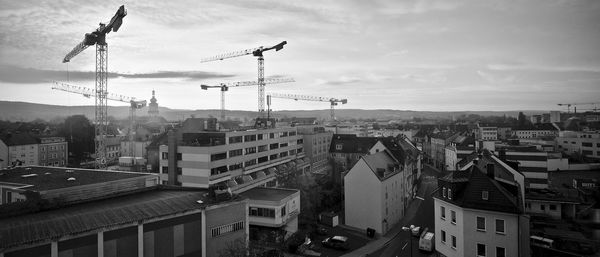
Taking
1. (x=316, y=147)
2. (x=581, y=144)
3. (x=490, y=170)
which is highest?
(x=490, y=170)

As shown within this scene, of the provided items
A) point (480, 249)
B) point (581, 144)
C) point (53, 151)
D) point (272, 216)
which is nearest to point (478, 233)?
point (480, 249)

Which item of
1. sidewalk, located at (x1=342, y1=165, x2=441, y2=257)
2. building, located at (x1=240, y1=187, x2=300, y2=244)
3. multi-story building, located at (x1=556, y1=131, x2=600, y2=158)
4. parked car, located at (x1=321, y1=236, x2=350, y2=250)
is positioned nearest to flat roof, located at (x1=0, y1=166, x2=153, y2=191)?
building, located at (x1=240, y1=187, x2=300, y2=244)

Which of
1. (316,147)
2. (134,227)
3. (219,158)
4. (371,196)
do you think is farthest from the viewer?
(316,147)

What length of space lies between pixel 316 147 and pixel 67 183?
4819 centimetres

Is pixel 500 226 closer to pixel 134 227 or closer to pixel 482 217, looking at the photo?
pixel 482 217

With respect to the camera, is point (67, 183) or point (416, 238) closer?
→ point (67, 183)

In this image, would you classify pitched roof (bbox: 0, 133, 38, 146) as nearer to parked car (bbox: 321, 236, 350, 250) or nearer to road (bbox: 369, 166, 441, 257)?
parked car (bbox: 321, 236, 350, 250)

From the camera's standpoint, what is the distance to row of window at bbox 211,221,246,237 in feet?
83.0

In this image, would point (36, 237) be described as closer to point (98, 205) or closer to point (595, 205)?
point (98, 205)

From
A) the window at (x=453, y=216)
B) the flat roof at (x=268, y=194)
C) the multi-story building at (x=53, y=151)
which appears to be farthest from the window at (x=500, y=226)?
the multi-story building at (x=53, y=151)

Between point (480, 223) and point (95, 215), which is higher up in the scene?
point (95, 215)

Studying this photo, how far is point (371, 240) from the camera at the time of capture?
37688mm

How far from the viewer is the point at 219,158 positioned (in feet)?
147

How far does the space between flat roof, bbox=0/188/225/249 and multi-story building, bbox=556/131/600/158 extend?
270 feet
